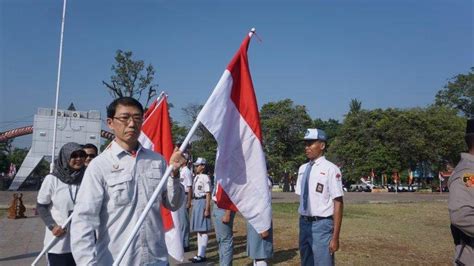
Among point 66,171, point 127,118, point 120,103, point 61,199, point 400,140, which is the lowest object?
point 61,199

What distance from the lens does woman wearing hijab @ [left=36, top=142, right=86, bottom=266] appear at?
4.50 meters

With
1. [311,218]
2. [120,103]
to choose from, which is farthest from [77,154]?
[311,218]

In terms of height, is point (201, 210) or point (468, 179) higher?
point (468, 179)

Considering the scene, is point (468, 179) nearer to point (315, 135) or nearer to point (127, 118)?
point (315, 135)

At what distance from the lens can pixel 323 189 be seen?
17.8 feet

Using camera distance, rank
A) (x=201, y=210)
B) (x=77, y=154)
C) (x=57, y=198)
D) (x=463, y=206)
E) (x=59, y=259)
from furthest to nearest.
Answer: (x=201, y=210), (x=77, y=154), (x=57, y=198), (x=59, y=259), (x=463, y=206)

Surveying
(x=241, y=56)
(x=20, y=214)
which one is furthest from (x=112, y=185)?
(x=20, y=214)

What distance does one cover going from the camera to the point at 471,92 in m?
Result: 72.6

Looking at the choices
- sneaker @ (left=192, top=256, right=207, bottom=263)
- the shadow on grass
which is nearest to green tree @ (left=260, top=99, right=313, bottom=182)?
the shadow on grass

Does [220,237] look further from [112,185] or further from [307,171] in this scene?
[112,185]

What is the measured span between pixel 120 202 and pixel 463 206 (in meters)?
2.49

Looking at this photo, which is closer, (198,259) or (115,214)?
(115,214)

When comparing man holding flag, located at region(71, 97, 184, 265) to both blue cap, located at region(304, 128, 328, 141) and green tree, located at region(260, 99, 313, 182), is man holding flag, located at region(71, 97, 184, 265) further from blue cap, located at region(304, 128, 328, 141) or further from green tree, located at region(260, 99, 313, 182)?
green tree, located at region(260, 99, 313, 182)

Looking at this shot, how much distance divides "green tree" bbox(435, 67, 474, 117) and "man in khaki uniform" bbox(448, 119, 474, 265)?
253ft
